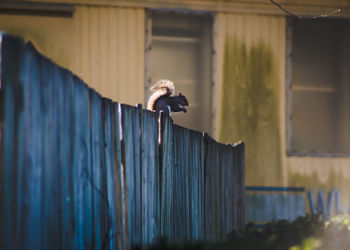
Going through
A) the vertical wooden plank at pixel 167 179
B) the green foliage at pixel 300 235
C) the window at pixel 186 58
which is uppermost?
the window at pixel 186 58

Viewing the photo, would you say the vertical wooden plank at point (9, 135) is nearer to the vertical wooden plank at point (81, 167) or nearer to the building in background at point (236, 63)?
the vertical wooden plank at point (81, 167)

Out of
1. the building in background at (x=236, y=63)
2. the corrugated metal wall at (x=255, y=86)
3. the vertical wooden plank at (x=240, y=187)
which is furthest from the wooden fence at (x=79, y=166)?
the corrugated metal wall at (x=255, y=86)

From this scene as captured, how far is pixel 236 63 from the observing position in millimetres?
12297

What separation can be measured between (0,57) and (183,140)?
307cm

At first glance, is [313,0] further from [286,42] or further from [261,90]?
[261,90]

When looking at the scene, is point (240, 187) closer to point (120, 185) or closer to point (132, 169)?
point (132, 169)

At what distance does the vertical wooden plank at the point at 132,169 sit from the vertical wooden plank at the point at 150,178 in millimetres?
99

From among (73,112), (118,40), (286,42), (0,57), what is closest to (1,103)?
(0,57)

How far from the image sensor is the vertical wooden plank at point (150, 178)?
17.4ft

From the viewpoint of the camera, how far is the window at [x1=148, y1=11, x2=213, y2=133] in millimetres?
11953

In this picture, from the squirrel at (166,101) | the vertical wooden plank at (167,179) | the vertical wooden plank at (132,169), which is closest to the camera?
the vertical wooden plank at (132,169)

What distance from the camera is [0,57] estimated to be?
3.45 meters

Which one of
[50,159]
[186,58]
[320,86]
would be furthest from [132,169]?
[320,86]

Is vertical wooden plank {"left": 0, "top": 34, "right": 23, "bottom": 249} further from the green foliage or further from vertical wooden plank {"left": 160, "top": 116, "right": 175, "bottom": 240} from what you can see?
vertical wooden plank {"left": 160, "top": 116, "right": 175, "bottom": 240}
